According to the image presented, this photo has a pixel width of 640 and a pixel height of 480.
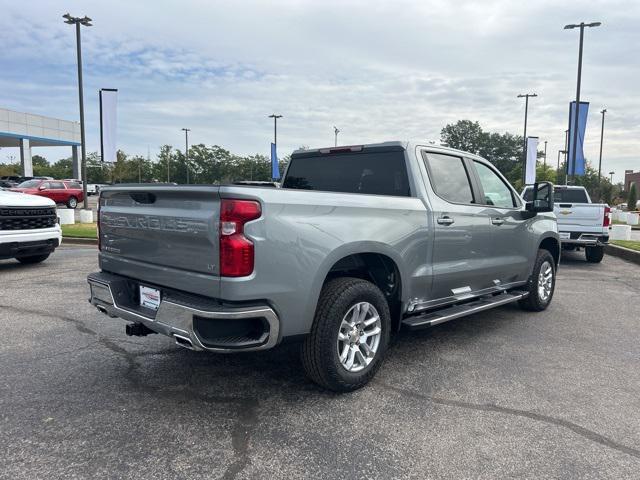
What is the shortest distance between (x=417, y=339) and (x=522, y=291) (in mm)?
1698

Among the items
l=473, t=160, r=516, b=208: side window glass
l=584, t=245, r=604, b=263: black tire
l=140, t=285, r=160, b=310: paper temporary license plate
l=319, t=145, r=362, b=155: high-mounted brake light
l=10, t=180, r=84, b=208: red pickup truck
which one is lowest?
l=584, t=245, r=604, b=263: black tire

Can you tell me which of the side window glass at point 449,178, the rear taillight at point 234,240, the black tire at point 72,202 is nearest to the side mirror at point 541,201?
the side window glass at point 449,178

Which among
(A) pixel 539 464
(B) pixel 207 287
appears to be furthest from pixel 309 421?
(A) pixel 539 464

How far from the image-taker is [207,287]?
2.97 metres

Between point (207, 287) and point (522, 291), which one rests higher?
point (207, 287)

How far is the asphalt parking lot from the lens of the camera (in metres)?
2.65

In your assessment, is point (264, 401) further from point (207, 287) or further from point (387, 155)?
point (387, 155)

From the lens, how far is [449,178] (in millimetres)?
4625

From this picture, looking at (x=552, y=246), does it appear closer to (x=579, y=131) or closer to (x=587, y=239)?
(x=587, y=239)

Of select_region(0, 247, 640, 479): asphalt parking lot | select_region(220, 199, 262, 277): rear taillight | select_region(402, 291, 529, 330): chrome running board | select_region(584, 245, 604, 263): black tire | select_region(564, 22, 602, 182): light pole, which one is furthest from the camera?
select_region(564, 22, 602, 182): light pole

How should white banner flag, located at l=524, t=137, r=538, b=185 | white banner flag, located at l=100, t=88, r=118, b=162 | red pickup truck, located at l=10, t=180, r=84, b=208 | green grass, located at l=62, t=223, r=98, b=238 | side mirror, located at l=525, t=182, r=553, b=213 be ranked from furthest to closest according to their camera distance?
1. red pickup truck, located at l=10, t=180, r=84, b=208
2. white banner flag, located at l=524, t=137, r=538, b=185
3. white banner flag, located at l=100, t=88, r=118, b=162
4. green grass, located at l=62, t=223, r=98, b=238
5. side mirror, located at l=525, t=182, r=553, b=213

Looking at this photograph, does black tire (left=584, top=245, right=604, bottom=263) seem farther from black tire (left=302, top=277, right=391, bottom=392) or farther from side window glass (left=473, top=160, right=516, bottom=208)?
black tire (left=302, top=277, right=391, bottom=392)

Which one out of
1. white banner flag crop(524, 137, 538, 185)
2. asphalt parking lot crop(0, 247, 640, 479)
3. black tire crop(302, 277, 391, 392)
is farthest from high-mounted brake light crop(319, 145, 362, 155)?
white banner flag crop(524, 137, 538, 185)

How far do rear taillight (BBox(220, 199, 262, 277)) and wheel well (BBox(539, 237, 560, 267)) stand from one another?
4724 mm
